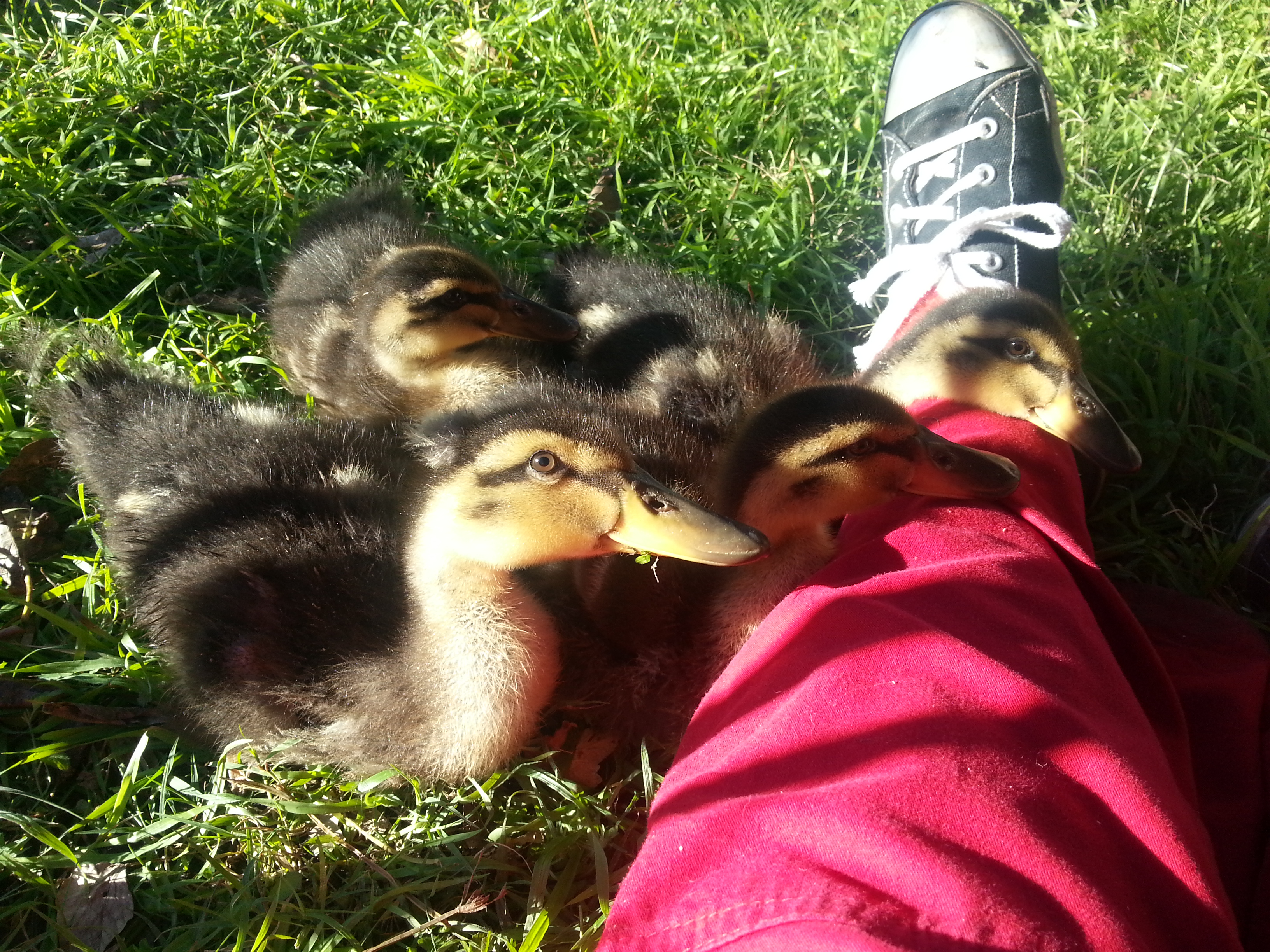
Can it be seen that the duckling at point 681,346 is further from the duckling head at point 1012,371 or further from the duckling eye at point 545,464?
the duckling eye at point 545,464

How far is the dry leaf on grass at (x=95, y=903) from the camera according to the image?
5.58ft

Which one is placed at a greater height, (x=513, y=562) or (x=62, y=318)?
(x=62, y=318)

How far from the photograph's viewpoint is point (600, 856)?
1746 mm

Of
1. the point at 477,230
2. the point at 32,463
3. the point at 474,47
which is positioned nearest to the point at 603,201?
the point at 477,230

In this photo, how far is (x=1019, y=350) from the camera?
2.16 m

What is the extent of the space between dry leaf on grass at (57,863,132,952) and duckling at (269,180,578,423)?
1.14 meters

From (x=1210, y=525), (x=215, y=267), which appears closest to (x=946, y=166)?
(x=1210, y=525)

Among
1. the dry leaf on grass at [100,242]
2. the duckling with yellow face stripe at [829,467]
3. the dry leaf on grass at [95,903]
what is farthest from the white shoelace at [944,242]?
the dry leaf on grass at [100,242]

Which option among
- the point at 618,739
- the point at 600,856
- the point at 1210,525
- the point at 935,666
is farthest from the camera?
the point at 1210,525

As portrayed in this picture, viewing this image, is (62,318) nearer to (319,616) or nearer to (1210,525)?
(319,616)

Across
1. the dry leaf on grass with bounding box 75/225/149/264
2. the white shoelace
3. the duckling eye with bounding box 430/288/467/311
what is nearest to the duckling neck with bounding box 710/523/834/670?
the white shoelace

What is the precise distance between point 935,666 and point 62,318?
241 centimetres

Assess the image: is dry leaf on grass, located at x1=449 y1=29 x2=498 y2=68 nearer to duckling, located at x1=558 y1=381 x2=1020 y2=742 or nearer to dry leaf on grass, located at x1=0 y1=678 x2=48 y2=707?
duckling, located at x1=558 y1=381 x2=1020 y2=742

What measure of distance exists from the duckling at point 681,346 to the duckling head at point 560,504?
0.53 meters
